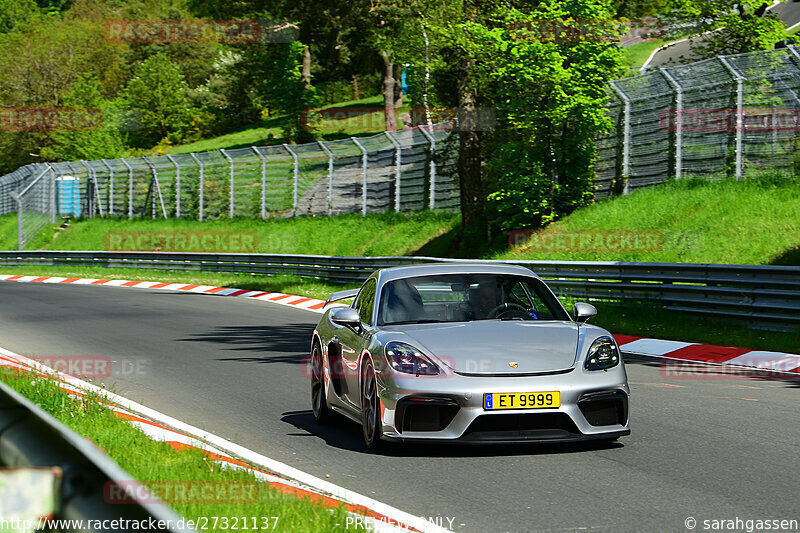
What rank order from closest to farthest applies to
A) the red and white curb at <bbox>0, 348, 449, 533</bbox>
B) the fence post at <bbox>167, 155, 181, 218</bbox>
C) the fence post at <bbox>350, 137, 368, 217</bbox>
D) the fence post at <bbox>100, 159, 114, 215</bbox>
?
the red and white curb at <bbox>0, 348, 449, 533</bbox>, the fence post at <bbox>350, 137, 368, 217</bbox>, the fence post at <bbox>167, 155, 181, 218</bbox>, the fence post at <bbox>100, 159, 114, 215</bbox>

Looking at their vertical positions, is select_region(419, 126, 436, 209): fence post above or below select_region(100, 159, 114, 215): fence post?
above

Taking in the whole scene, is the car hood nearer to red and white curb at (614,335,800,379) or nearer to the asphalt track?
the asphalt track

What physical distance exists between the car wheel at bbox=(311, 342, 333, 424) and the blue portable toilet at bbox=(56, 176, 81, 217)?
46295 mm

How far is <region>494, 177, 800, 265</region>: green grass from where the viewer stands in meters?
19.1

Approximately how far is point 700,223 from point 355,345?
48.3 ft

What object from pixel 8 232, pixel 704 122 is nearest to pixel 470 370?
pixel 704 122

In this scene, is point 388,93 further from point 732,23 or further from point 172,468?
point 172,468

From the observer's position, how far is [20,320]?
19.0 m

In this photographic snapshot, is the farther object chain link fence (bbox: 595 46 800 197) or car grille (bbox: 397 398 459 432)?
chain link fence (bbox: 595 46 800 197)

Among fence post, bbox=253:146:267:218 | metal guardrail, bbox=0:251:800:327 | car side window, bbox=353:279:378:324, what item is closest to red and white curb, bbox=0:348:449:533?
car side window, bbox=353:279:378:324

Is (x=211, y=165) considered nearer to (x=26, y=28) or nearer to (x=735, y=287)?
(x=735, y=287)

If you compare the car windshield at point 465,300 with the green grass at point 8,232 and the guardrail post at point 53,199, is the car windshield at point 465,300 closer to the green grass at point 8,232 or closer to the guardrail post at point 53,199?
the guardrail post at point 53,199

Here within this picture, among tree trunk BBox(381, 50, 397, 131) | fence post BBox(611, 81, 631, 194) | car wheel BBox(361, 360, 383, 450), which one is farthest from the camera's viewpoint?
tree trunk BBox(381, 50, 397, 131)

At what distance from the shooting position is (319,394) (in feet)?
28.4
